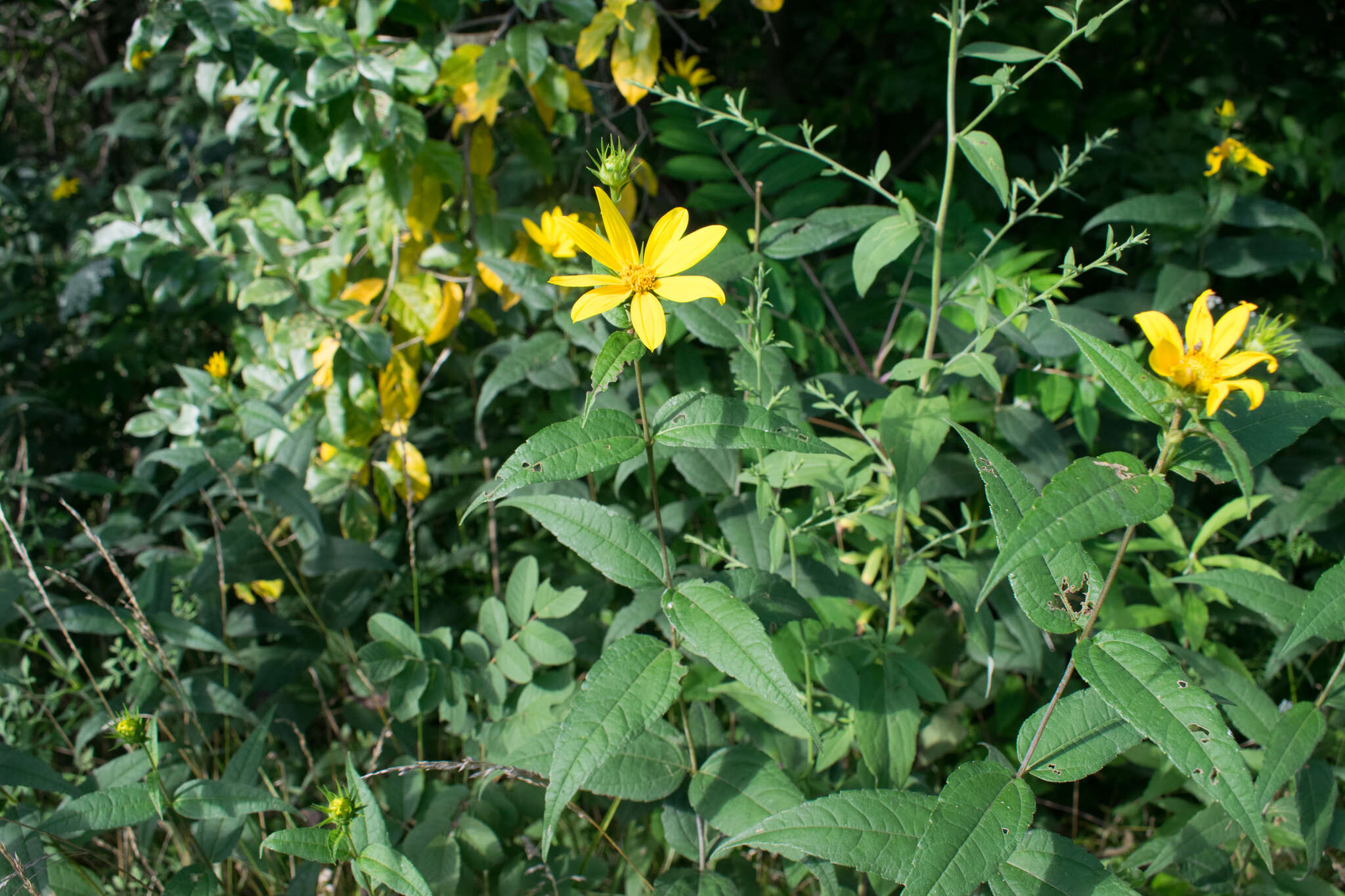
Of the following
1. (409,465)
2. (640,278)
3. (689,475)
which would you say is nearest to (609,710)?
(640,278)

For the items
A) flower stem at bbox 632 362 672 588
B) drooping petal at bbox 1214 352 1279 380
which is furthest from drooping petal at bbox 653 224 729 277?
drooping petal at bbox 1214 352 1279 380

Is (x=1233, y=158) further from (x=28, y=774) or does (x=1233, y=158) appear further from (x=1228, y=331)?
(x=28, y=774)

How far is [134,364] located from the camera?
2.89 m

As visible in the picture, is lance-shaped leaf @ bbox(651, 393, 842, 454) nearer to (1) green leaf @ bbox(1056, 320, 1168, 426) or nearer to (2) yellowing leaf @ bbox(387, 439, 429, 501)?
(1) green leaf @ bbox(1056, 320, 1168, 426)

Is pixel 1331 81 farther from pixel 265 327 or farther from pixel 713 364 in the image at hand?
pixel 265 327

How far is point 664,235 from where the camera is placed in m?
1.04

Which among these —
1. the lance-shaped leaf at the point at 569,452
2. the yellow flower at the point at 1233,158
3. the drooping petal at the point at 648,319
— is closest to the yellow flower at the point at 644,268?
the drooping petal at the point at 648,319

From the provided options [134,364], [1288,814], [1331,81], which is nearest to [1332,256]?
[1331,81]

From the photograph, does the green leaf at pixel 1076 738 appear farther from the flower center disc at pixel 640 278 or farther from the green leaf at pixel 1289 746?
the flower center disc at pixel 640 278

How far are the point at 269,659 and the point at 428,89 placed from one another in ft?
4.47

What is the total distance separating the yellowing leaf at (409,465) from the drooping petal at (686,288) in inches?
48.9

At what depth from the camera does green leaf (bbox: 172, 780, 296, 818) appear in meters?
1.32

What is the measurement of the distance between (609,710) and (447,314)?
54.1 inches

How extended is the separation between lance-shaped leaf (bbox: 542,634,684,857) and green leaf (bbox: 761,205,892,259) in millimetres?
828
